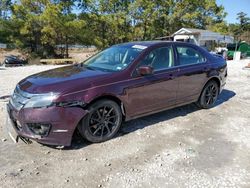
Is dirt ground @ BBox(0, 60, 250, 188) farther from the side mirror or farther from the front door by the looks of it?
the side mirror

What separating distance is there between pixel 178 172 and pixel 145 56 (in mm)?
2077

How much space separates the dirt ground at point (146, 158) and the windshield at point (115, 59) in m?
1.12

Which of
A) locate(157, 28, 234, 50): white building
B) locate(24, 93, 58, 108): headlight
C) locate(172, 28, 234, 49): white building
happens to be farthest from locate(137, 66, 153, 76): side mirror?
locate(172, 28, 234, 49): white building

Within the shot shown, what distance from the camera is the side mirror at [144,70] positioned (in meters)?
4.32

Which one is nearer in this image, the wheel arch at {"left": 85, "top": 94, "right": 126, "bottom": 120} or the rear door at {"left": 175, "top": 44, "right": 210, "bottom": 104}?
the wheel arch at {"left": 85, "top": 94, "right": 126, "bottom": 120}

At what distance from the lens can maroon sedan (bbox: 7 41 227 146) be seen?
3.63 metres

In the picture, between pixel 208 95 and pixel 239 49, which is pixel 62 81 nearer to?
pixel 208 95

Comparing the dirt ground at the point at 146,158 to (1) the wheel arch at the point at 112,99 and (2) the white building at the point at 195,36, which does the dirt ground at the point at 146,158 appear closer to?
(1) the wheel arch at the point at 112,99

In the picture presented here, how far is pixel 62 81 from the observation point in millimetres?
3885

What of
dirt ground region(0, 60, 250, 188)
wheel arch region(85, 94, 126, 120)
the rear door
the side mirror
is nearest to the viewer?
dirt ground region(0, 60, 250, 188)

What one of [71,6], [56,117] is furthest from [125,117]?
[71,6]

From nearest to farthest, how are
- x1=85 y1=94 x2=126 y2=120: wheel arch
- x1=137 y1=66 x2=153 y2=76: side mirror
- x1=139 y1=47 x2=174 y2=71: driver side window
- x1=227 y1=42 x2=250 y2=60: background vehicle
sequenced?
1. x1=85 y1=94 x2=126 y2=120: wheel arch
2. x1=137 y1=66 x2=153 y2=76: side mirror
3. x1=139 y1=47 x2=174 y2=71: driver side window
4. x1=227 y1=42 x2=250 y2=60: background vehicle

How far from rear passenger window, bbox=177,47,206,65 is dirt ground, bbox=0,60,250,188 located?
1.19 metres

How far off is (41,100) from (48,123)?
322 millimetres
